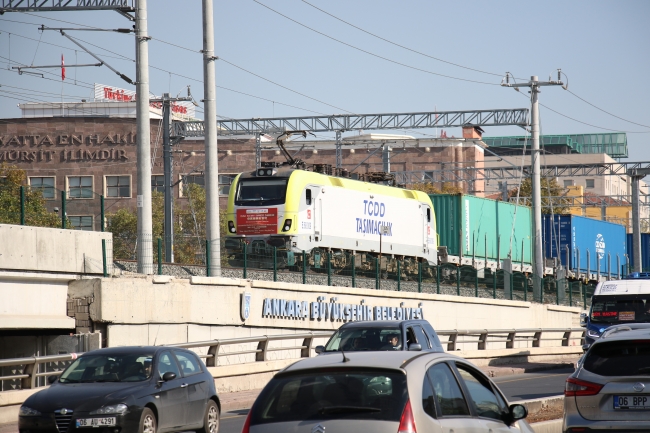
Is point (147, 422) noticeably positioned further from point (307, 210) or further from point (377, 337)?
point (307, 210)

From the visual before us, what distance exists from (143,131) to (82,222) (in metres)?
2.67

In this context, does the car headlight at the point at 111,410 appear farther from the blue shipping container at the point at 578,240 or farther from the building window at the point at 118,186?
the building window at the point at 118,186

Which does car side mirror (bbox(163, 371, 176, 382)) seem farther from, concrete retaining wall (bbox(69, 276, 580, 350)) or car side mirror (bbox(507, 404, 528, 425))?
concrete retaining wall (bbox(69, 276, 580, 350))

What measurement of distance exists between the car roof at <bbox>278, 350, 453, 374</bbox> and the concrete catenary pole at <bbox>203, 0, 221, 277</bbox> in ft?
56.9

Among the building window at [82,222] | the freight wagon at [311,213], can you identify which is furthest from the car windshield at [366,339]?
the freight wagon at [311,213]

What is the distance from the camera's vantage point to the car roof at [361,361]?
716 cm

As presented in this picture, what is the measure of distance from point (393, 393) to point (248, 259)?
21153mm

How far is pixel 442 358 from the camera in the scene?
7727 millimetres

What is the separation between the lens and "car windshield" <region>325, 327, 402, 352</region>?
56.1ft

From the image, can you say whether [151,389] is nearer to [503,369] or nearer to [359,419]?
[359,419]

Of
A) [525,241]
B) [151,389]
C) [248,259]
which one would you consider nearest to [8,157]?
[525,241]

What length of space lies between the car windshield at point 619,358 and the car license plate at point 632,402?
23cm

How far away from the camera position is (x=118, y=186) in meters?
88.3

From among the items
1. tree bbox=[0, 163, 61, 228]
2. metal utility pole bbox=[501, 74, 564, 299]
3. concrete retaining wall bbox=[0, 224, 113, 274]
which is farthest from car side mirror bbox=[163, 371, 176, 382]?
metal utility pole bbox=[501, 74, 564, 299]
